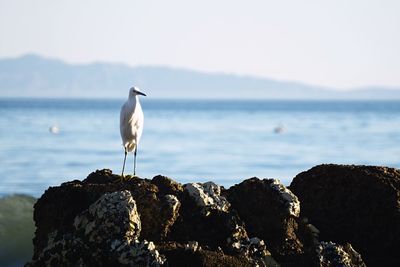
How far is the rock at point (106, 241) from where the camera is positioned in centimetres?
826

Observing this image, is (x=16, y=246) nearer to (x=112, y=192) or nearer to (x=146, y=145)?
→ (x=112, y=192)

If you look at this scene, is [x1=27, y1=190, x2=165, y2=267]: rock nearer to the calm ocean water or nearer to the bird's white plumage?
the bird's white plumage

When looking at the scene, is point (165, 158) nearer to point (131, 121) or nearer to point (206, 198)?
point (131, 121)

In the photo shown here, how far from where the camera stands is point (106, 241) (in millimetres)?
8438

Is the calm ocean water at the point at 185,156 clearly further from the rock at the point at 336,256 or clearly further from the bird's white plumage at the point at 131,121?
the rock at the point at 336,256

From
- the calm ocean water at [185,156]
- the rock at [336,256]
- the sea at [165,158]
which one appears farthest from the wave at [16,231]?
the calm ocean water at [185,156]

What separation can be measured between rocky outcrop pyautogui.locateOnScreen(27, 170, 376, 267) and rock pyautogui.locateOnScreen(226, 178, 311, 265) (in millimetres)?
11

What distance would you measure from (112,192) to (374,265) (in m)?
2.93

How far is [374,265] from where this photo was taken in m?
9.47

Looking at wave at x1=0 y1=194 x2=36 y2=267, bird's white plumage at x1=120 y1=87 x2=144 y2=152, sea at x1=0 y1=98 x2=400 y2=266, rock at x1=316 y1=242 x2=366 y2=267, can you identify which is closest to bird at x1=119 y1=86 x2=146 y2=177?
bird's white plumage at x1=120 y1=87 x2=144 y2=152

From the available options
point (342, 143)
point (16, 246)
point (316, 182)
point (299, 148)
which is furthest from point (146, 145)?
point (316, 182)

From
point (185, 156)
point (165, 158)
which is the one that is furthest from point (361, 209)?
point (185, 156)

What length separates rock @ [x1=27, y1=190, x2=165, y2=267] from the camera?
8.26 meters

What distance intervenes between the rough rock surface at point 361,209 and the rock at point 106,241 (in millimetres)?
2407
